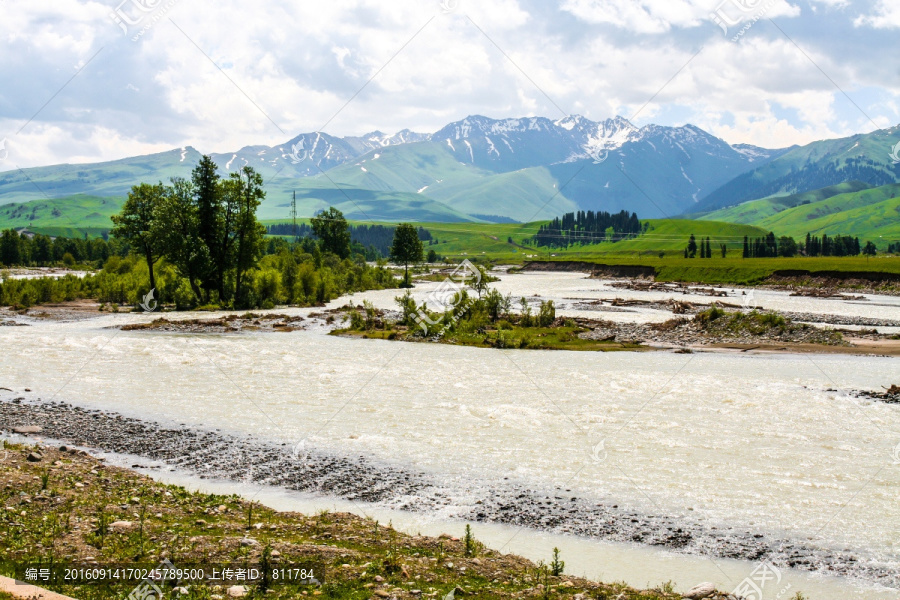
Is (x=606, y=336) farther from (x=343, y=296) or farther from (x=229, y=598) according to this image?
(x=343, y=296)

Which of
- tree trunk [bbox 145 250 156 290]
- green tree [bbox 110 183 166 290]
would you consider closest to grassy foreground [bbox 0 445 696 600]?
green tree [bbox 110 183 166 290]

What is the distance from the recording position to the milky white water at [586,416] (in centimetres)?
1706

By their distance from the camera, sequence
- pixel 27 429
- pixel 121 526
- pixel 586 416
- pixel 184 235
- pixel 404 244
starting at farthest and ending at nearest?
pixel 404 244, pixel 184 235, pixel 586 416, pixel 27 429, pixel 121 526

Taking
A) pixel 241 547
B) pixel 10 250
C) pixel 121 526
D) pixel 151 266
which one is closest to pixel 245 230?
pixel 151 266

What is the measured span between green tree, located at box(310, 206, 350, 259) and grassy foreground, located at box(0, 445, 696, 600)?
426ft

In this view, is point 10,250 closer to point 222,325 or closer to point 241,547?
point 222,325

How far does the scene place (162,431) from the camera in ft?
77.7

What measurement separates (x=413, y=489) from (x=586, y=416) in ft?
36.0

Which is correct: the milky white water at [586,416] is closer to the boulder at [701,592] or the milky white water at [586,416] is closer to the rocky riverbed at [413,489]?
the rocky riverbed at [413,489]

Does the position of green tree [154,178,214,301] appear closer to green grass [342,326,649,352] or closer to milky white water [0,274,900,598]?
green grass [342,326,649,352]

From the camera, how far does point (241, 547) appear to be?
487 inches

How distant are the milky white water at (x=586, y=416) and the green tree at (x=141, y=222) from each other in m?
30.6

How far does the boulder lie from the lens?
38.6 ft

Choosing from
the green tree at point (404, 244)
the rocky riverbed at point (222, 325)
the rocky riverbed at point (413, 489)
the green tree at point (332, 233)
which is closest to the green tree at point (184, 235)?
the rocky riverbed at point (222, 325)
